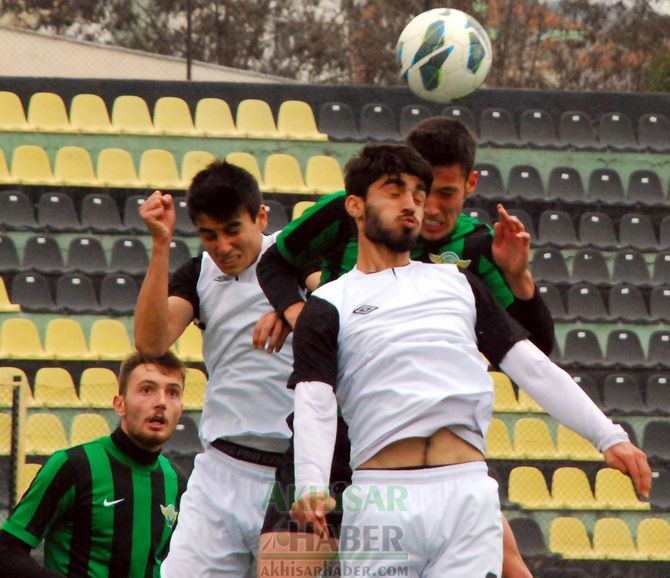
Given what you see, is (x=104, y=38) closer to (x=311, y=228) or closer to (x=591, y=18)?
(x=591, y=18)

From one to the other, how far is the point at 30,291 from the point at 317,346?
6429 millimetres

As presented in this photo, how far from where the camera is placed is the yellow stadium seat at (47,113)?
10961 millimetres

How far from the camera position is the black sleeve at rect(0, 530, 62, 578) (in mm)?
4316

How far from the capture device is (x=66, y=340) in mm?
9320

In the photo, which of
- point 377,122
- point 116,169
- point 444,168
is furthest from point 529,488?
point 444,168

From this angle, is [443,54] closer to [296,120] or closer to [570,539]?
[296,120]

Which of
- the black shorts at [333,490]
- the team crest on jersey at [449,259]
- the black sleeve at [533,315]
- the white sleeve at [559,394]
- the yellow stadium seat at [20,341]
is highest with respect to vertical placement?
the yellow stadium seat at [20,341]

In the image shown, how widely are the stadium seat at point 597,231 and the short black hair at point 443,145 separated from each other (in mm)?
6706

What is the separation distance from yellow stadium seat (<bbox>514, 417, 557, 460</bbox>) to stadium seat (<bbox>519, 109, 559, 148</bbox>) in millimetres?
2957

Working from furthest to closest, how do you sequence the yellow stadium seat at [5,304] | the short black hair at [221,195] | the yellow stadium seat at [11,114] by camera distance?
1. the yellow stadium seat at [11,114]
2. the yellow stadium seat at [5,304]
3. the short black hair at [221,195]

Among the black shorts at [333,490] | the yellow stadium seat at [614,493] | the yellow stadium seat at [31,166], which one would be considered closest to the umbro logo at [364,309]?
the black shorts at [333,490]

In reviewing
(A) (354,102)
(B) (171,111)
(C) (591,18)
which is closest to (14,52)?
(B) (171,111)

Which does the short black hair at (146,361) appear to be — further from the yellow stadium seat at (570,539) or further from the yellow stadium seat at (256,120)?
the yellow stadium seat at (256,120)

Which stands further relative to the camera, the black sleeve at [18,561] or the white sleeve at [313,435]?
the black sleeve at [18,561]
